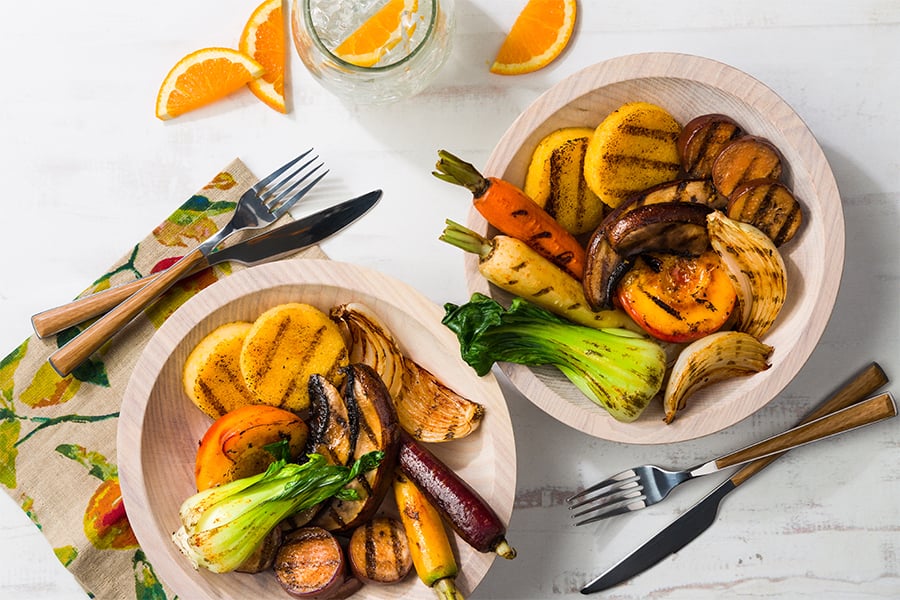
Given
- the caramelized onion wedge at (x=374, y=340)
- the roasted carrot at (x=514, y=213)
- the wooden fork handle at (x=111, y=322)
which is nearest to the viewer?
the roasted carrot at (x=514, y=213)

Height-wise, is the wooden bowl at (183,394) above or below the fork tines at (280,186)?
below

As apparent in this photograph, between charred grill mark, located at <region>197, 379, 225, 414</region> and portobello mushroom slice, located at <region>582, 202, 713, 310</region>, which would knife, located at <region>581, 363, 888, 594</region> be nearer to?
portobello mushroom slice, located at <region>582, 202, 713, 310</region>

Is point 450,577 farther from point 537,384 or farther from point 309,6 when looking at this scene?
point 309,6

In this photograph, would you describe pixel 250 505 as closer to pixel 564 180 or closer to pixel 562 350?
pixel 562 350

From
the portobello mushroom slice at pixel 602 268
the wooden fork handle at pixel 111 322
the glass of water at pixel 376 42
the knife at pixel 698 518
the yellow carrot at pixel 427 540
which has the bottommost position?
the knife at pixel 698 518

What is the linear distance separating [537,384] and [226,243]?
24.8 inches

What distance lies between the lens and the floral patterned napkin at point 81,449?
152 centimetres

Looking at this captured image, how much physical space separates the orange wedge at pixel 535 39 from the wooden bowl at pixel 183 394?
0.48 m

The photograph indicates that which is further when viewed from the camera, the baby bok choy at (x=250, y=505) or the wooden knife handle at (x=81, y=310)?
the wooden knife handle at (x=81, y=310)

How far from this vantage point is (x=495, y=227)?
52.7 inches

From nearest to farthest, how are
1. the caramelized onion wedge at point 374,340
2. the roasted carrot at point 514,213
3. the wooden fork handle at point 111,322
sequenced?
the roasted carrot at point 514,213 < the caramelized onion wedge at point 374,340 < the wooden fork handle at point 111,322

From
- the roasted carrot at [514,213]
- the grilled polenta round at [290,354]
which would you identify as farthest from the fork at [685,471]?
the grilled polenta round at [290,354]

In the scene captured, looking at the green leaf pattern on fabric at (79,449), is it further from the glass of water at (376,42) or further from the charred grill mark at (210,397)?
the glass of water at (376,42)

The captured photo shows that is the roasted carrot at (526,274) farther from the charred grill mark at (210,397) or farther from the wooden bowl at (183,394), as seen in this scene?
the charred grill mark at (210,397)
